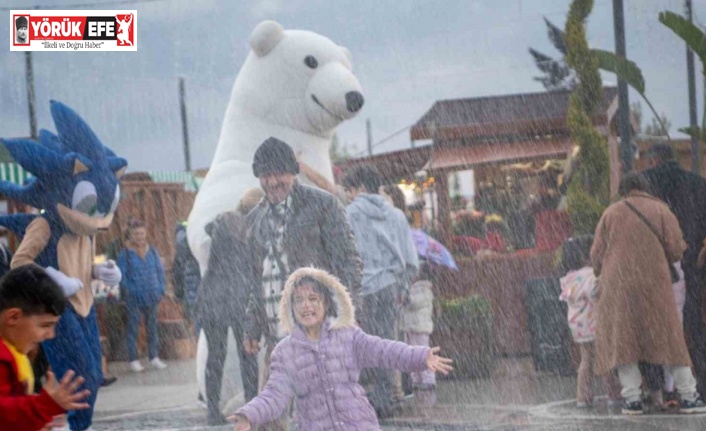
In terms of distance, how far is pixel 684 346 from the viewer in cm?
799

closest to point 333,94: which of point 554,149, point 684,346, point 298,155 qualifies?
point 298,155

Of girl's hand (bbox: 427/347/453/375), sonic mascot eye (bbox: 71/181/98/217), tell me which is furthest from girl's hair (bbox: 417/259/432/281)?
girl's hand (bbox: 427/347/453/375)

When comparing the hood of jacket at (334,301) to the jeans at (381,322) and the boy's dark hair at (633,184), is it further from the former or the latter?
the boy's dark hair at (633,184)

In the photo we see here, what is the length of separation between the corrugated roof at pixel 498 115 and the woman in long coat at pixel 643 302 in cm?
463

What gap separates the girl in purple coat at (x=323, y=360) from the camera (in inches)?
209

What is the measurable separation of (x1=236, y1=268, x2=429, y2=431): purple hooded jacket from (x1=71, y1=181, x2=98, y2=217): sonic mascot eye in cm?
204

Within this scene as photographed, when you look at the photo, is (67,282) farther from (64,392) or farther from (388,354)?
(64,392)

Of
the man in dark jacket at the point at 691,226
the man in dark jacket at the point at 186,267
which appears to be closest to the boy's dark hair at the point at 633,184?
the man in dark jacket at the point at 691,226

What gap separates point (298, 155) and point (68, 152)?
1.84 metres

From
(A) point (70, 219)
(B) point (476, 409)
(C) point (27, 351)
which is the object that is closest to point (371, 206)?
(B) point (476, 409)

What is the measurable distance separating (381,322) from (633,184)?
1.87 metres

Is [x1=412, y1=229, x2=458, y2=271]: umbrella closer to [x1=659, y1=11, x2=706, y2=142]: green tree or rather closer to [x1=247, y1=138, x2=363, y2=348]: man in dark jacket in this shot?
[x1=659, y1=11, x2=706, y2=142]: green tree

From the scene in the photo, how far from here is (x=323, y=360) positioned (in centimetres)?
543

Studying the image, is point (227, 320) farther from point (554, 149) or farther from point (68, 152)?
point (554, 149)
